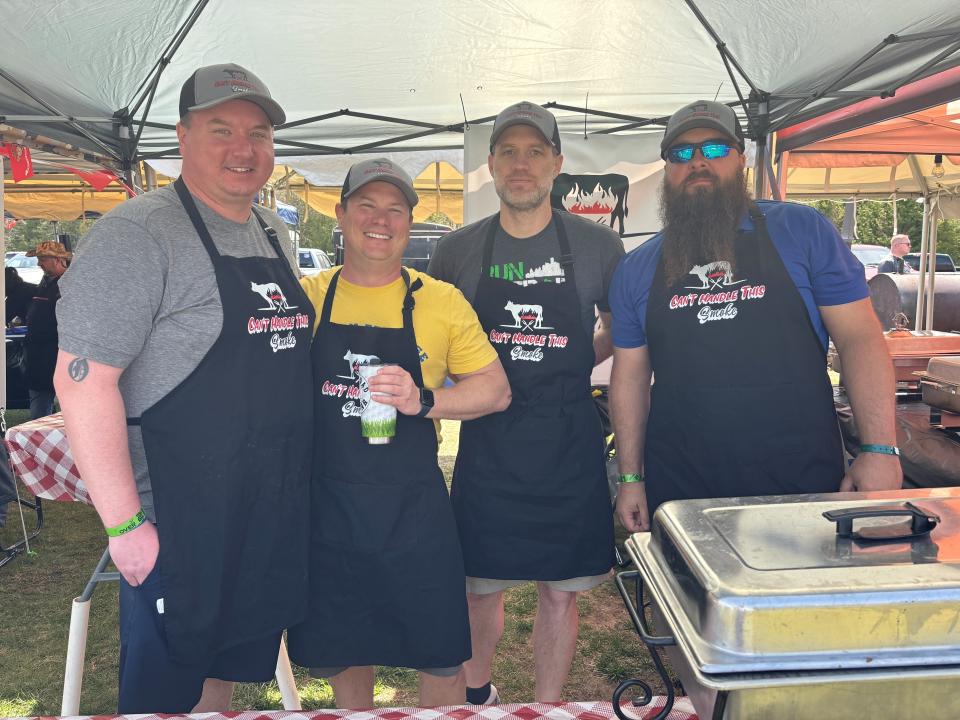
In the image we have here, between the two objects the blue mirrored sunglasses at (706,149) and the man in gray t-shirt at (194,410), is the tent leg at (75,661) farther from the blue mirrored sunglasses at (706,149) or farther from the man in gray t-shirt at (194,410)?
the blue mirrored sunglasses at (706,149)

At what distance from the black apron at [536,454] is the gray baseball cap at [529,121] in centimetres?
33

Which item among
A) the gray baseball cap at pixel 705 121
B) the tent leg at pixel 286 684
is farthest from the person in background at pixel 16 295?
the gray baseball cap at pixel 705 121

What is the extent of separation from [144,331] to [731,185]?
4.85 feet

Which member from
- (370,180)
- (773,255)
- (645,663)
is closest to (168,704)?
(370,180)

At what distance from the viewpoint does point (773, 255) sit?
1.87m

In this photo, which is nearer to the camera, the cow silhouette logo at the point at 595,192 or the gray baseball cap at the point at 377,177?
the gray baseball cap at the point at 377,177

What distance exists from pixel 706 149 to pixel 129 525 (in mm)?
1642

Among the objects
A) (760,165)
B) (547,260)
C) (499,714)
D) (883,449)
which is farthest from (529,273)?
(760,165)

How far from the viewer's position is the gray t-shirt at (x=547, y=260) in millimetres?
2201

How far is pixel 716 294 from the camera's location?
1.87 m

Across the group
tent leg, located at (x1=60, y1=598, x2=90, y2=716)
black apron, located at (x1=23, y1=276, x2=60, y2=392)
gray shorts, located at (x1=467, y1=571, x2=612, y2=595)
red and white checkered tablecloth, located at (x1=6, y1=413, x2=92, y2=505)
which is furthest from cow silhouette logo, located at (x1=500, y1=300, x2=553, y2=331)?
black apron, located at (x1=23, y1=276, x2=60, y2=392)

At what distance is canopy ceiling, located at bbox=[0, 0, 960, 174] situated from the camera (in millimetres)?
3297

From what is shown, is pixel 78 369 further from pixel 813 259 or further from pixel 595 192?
pixel 595 192

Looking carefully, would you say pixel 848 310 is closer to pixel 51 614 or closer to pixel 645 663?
pixel 645 663
